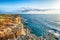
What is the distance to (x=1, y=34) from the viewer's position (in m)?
1.13

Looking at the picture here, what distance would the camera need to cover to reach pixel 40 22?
45.1 inches

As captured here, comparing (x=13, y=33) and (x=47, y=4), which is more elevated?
(x=47, y=4)

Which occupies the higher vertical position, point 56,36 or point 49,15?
point 49,15

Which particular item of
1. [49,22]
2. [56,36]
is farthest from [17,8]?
[56,36]

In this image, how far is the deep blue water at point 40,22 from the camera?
3.70 feet

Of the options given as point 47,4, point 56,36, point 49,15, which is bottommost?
point 56,36

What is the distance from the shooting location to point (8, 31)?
1.13 meters

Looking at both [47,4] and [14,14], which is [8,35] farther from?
[47,4]

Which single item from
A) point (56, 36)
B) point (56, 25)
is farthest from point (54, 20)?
point (56, 36)

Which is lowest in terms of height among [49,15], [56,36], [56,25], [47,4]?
[56,36]

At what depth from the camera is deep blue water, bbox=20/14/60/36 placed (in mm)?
1129

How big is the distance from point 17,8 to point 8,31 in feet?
0.89

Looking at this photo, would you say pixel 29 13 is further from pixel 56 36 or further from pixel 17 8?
pixel 56 36

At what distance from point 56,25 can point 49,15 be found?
13cm
